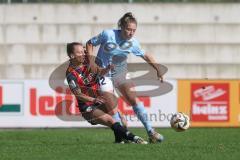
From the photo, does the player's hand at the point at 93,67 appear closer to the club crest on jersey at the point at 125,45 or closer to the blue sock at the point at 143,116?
the club crest on jersey at the point at 125,45

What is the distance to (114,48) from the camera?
12.6 meters

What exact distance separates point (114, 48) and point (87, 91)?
3.41ft

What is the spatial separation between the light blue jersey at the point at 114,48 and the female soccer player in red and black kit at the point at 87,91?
603 mm

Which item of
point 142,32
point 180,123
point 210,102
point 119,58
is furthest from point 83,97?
point 142,32

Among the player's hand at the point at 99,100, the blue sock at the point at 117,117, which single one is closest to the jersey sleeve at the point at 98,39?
the player's hand at the point at 99,100

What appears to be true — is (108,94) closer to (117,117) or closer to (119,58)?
(117,117)

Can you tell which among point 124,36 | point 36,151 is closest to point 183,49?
point 124,36

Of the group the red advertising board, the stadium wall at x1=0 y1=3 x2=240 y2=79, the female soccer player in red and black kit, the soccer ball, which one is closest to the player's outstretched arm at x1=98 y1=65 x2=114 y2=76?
the female soccer player in red and black kit

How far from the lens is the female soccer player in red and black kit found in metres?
11.8

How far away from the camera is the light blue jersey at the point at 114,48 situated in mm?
12516

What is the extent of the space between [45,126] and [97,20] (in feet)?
28.8

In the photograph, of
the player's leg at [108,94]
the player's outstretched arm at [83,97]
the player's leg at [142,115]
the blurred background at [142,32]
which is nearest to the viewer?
the player's outstretched arm at [83,97]

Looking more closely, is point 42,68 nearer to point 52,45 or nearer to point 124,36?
point 52,45

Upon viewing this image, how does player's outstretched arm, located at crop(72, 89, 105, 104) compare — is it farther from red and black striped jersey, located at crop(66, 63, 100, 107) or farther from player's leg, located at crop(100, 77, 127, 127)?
player's leg, located at crop(100, 77, 127, 127)
